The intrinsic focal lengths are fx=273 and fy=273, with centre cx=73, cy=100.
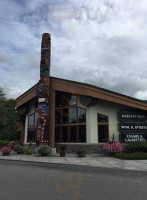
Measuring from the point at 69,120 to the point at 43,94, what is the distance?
367cm

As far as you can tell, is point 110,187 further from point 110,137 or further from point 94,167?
point 110,137

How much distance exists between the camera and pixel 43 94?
25203mm

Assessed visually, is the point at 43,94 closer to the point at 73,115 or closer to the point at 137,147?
the point at 73,115

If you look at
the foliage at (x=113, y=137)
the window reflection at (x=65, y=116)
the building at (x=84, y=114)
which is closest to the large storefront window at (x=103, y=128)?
the building at (x=84, y=114)

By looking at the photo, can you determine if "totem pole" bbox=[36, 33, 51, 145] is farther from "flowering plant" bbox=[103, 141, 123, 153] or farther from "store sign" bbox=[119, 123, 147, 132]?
"store sign" bbox=[119, 123, 147, 132]

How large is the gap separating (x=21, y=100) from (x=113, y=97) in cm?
1223

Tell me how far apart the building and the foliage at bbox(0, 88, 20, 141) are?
8526mm

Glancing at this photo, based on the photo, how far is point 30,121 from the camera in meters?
31.6

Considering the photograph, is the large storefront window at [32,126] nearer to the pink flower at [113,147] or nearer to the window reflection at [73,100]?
the window reflection at [73,100]

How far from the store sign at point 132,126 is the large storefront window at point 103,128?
4.07ft

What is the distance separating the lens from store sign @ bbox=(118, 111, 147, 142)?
24.6 meters

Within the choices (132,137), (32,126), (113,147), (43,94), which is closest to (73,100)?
(43,94)

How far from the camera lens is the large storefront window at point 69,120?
25.4 m

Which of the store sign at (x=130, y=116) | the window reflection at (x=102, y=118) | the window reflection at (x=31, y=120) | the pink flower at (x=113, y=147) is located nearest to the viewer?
the pink flower at (x=113, y=147)
